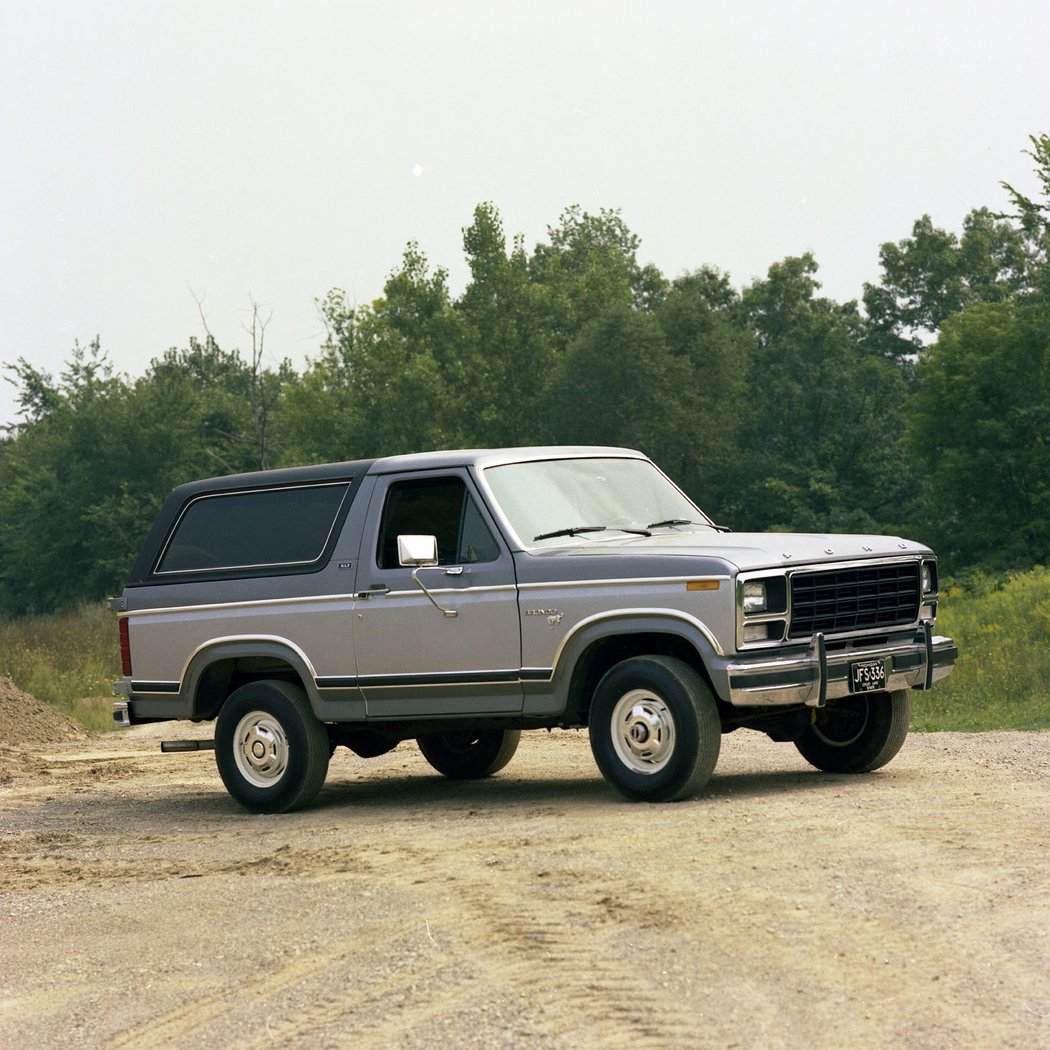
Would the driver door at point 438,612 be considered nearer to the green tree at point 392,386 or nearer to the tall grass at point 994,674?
the tall grass at point 994,674

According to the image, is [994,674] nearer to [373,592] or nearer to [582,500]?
[582,500]

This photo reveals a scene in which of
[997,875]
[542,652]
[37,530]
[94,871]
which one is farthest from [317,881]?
[37,530]

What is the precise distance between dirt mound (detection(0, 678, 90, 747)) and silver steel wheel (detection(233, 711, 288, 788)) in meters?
6.88

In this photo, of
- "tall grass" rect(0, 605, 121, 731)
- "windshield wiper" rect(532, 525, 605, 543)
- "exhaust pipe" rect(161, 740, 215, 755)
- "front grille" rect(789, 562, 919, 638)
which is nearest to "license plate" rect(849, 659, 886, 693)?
"front grille" rect(789, 562, 919, 638)

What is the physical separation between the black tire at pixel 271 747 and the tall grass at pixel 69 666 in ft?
Result: 28.8

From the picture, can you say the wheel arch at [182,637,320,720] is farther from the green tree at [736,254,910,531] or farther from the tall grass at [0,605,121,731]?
the green tree at [736,254,910,531]

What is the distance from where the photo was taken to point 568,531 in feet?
34.1

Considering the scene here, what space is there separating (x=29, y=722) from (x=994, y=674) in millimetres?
10147

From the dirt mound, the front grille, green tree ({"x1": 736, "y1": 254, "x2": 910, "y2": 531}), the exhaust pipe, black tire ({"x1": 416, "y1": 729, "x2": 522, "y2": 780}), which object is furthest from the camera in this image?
green tree ({"x1": 736, "y1": 254, "x2": 910, "y2": 531})

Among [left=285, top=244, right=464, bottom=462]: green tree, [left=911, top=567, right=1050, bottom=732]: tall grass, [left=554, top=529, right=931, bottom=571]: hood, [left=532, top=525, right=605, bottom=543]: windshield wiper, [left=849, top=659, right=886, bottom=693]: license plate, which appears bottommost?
[left=911, top=567, right=1050, bottom=732]: tall grass

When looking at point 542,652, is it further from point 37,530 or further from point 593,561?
point 37,530

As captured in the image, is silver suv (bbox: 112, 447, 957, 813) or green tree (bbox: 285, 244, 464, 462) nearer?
silver suv (bbox: 112, 447, 957, 813)

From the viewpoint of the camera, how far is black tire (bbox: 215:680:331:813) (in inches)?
431

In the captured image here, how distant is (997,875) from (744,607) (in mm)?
2448
